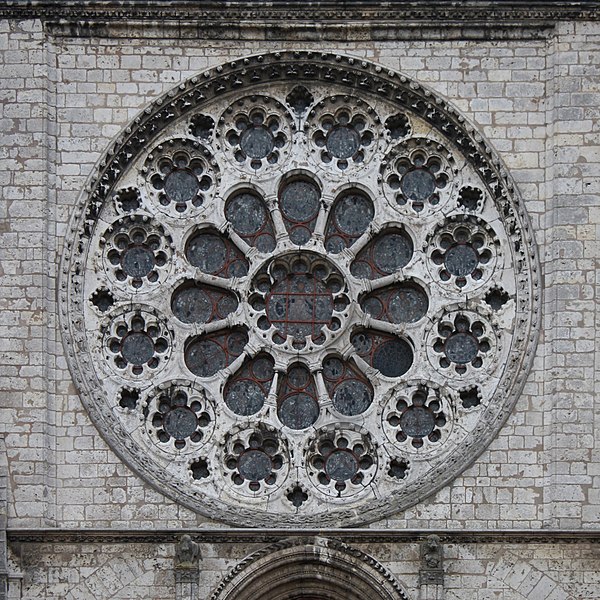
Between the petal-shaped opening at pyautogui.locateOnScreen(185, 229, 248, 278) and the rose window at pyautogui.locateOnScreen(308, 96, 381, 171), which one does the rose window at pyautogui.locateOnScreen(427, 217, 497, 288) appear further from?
the petal-shaped opening at pyautogui.locateOnScreen(185, 229, 248, 278)

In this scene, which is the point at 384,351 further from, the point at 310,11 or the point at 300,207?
the point at 310,11

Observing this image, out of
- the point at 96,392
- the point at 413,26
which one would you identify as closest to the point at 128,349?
the point at 96,392

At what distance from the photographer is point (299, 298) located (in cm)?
2711

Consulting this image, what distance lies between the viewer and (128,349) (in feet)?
88.4

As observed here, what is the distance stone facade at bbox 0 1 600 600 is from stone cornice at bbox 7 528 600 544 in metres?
0.02

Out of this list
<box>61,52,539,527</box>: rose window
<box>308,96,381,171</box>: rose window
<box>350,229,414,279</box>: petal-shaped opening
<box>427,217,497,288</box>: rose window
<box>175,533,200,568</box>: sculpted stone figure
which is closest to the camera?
<box>175,533,200,568</box>: sculpted stone figure

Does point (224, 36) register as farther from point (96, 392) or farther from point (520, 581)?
point (520, 581)

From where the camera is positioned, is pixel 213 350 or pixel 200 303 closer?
pixel 213 350

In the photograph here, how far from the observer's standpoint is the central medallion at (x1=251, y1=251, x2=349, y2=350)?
88.5 feet

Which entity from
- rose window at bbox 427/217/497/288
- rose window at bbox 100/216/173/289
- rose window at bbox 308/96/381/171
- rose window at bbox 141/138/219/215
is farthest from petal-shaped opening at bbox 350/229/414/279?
rose window at bbox 100/216/173/289

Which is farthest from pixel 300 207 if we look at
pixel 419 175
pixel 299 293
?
pixel 419 175

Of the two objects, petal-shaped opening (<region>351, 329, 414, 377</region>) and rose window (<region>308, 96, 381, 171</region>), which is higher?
rose window (<region>308, 96, 381, 171</region>)

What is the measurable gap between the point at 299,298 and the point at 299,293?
6cm

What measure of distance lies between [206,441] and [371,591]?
A: 2.49 meters
